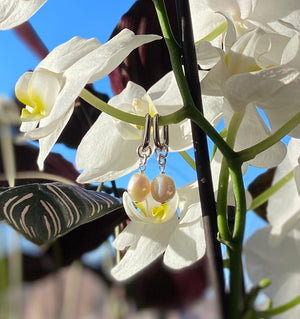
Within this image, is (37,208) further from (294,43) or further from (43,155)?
(294,43)

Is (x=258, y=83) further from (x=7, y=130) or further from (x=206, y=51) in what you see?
(x=7, y=130)

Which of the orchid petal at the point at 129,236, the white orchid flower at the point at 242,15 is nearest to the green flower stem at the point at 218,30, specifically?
the white orchid flower at the point at 242,15

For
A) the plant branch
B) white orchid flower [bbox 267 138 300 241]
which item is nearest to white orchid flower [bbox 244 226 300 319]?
white orchid flower [bbox 267 138 300 241]

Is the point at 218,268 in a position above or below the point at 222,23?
below

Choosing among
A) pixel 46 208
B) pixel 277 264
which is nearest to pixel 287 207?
pixel 277 264

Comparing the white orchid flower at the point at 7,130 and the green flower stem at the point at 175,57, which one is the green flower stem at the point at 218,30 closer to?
the green flower stem at the point at 175,57

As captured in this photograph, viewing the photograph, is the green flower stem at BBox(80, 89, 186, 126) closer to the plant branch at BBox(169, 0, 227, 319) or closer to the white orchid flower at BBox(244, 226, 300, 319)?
the plant branch at BBox(169, 0, 227, 319)

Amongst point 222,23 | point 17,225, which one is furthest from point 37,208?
point 222,23
